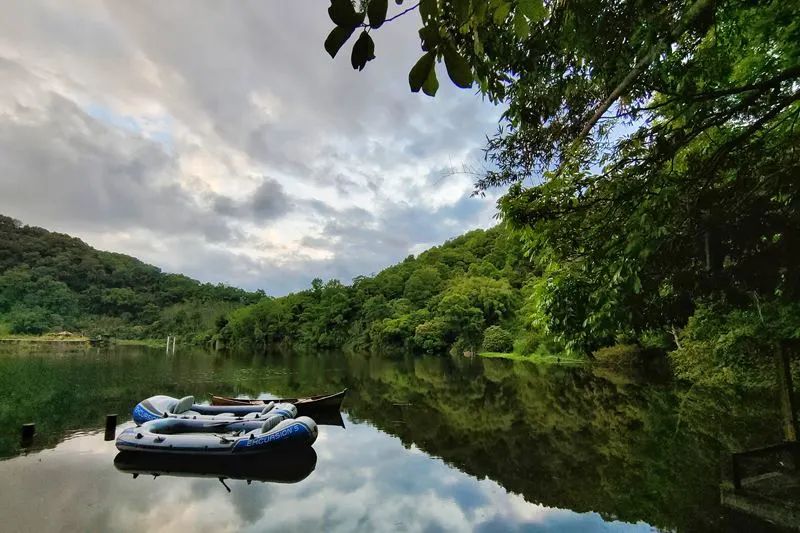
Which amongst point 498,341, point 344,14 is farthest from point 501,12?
point 498,341

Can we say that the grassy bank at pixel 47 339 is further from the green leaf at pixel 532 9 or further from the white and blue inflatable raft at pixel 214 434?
the green leaf at pixel 532 9

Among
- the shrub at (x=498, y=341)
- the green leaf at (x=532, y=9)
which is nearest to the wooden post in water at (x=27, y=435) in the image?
the green leaf at (x=532, y=9)

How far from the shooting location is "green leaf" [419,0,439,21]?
108 centimetres

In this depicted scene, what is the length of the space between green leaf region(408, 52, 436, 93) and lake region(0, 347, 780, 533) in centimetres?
840

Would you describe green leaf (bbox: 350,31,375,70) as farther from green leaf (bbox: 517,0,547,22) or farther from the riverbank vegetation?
the riverbank vegetation

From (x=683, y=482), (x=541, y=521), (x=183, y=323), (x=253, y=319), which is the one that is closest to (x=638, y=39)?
(x=541, y=521)

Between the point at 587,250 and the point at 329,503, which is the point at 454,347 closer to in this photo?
the point at 329,503

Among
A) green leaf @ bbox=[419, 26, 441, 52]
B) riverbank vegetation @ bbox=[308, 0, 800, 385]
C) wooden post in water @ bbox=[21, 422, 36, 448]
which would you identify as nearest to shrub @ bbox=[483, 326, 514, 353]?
wooden post in water @ bbox=[21, 422, 36, 448]

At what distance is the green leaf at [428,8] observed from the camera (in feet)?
3.55

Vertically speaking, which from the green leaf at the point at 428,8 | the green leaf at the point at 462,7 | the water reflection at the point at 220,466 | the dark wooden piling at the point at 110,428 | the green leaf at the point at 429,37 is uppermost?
the green leaf at the point at 462,7

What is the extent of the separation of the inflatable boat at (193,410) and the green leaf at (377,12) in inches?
543

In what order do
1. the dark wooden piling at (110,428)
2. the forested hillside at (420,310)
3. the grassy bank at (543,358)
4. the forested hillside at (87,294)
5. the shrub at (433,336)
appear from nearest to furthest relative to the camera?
the dark wooden piling at (110,428) → the grassy bank at (543,358) → the forested hillside at (420,310) → the shrub at (433,336) → the forested hillside at (87,294)

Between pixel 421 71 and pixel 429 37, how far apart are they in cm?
14

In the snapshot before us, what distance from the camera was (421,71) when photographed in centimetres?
107
